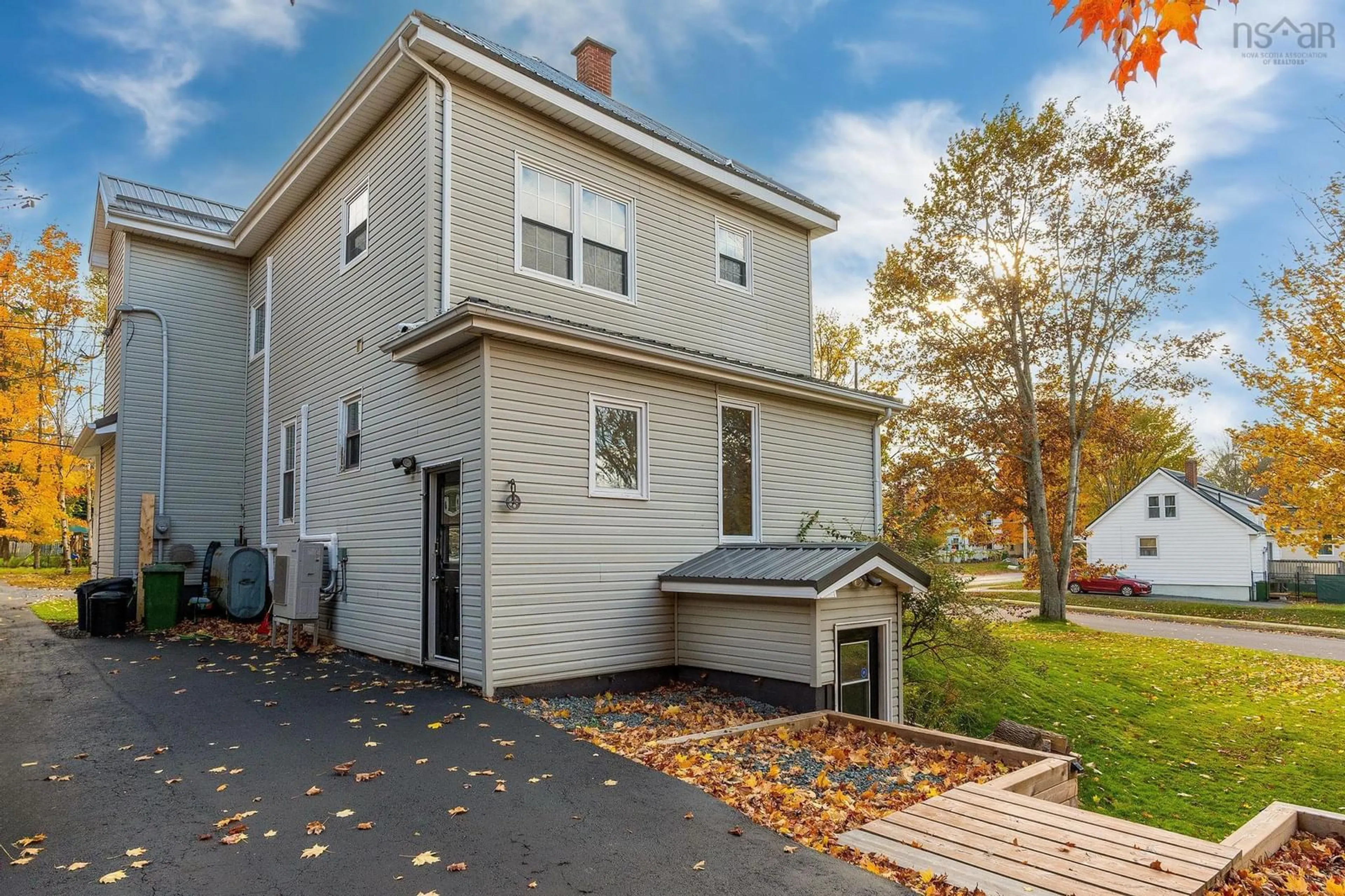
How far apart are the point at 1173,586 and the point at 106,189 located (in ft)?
134

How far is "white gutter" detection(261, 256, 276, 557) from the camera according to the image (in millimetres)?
13602

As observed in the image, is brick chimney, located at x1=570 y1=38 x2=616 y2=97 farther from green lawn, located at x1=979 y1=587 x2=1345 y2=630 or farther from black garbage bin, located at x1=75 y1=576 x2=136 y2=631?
green lawn, located at x1=979 y1=587 x2=1345 y2=630

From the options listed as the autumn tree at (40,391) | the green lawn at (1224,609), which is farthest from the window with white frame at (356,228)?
the green lawn at (1224,609)

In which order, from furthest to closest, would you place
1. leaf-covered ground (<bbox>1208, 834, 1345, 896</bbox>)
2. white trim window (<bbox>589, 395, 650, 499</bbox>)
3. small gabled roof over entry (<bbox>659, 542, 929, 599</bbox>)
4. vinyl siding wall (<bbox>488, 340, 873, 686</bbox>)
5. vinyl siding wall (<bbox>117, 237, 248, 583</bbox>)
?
vinyl siding wall (<bbox>117, 237, 248, 583</bbox>)
white trim window (<bbox>589, 395, 650, 499</bbox>)
vinyl siding wall (<bbox>488, 340, 873, 686</bbox>)
small gabled roof over entry (<bbox>659, 542, 929, 599</bbox>)
leaf-covered ground (<bbox>1208, 834, 1345, 896</bbox>)

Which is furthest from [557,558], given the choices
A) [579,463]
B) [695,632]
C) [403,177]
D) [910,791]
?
[403,177]

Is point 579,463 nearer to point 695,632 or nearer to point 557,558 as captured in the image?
point 557,558

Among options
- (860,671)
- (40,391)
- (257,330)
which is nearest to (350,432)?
(257,330)

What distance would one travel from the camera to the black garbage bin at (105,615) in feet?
38.7

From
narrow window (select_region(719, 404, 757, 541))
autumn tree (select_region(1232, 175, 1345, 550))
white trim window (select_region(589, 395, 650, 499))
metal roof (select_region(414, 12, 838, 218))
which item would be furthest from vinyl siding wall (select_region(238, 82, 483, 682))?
autumn tree (select_region(1232, 175, 1345, 550))

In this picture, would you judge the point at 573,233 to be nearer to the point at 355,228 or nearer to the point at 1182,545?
the point at 355,228

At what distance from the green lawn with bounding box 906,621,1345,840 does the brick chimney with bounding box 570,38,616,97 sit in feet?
37.9

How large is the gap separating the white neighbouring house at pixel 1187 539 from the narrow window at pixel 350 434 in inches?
1366

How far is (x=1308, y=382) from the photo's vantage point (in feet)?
43.3

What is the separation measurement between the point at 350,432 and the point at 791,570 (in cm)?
670
